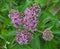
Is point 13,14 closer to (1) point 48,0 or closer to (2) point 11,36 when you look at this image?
(2) point 11,36

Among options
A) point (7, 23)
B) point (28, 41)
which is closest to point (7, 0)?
point (7, 23)

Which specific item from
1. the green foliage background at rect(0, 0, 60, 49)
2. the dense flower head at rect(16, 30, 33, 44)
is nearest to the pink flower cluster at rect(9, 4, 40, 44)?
the dense flower head at rect(16, 30, 33, 44)

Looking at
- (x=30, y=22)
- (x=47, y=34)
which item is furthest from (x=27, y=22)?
(x=47, y=34)

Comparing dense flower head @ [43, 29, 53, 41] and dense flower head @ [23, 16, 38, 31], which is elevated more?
dense flower head @ [23, 16, 38, 31]

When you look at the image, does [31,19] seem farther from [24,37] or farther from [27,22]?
[24,37]

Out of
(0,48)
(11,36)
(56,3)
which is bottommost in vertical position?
(0,48)

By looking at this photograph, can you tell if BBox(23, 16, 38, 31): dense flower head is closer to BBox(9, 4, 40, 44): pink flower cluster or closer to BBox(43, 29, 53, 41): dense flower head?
BBox(9, 4, 40, 44): pink flower cluster
